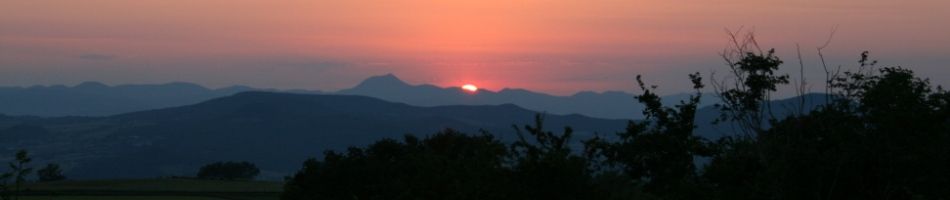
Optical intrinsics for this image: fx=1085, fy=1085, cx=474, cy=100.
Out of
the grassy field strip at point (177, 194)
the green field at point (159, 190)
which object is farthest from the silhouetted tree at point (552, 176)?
the grassy field strip at point (177, 194)

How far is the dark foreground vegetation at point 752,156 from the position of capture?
110 feet

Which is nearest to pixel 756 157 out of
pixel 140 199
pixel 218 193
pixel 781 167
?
pixel 781 167

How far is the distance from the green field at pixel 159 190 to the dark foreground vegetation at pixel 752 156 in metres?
69.7

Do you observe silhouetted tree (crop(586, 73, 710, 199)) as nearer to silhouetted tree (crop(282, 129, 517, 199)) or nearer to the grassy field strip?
silhouetted tree (crop(282, 129, 517, 199))

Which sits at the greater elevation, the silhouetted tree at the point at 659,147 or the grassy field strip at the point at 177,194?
the grassy field strip at the point at 177,194

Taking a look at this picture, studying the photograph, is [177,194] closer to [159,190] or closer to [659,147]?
[159,190]

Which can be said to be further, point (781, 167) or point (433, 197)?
point (433, 197)

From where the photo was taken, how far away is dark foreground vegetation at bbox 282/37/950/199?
1318 inches

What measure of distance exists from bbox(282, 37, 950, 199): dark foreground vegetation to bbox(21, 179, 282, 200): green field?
6968cm

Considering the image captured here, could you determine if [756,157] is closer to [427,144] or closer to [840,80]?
[840,80]

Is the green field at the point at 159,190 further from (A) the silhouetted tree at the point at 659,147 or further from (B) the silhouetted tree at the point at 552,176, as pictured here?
(A) the silhouetted tree at the point at 659,147

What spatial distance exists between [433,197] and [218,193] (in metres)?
81.4

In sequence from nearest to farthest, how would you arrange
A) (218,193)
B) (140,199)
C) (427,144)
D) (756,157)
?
(756,157)
(427,144)
(140,199)
(218,193)

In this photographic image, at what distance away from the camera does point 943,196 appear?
32.0m
